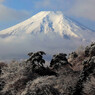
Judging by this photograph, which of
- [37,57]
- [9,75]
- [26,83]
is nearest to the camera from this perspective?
[26,83]

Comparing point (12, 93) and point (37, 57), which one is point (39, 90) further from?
point (37, 57)

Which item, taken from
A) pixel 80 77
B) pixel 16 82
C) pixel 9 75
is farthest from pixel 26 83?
pixel 80 77

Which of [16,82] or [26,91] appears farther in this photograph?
[16,82]

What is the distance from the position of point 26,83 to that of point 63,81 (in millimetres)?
5796

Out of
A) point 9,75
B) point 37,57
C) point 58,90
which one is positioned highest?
point 37,57

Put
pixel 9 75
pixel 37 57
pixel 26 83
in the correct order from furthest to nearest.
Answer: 1. pixel 37 57
2. pixel 9 75
3. pixel 26 83

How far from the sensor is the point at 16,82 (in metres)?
46.9

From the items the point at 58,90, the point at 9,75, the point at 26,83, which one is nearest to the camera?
the point at 58,90

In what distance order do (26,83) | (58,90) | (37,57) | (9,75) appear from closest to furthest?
(58,90)
(26,83)
(9,75)
(37,57)

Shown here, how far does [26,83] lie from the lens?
4606 centimetres

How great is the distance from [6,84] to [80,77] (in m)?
11.5

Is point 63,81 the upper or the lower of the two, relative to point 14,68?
lower

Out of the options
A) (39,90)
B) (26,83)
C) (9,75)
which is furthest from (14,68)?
(39,90)

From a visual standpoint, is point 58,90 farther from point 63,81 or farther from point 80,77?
point 80,77
